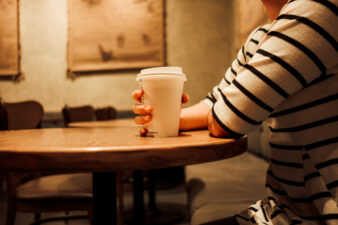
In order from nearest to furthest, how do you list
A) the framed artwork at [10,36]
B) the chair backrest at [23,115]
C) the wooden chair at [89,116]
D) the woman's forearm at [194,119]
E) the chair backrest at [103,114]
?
the woman's forearm at [194,119], the chair backrest at [23,115], the wooden chair at [89,116], the chair backrest at [103,114], the framed artwork at [10,36]

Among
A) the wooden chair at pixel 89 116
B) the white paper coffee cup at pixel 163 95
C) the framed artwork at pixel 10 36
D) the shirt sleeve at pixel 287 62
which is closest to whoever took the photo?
the shirt sleeve at pixel 287 62

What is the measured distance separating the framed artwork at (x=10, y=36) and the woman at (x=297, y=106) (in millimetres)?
4167

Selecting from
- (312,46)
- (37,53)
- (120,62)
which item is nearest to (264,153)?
(312,46)

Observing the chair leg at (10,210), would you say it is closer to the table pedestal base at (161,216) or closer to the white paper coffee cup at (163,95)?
the table pedestal base at (161,216)

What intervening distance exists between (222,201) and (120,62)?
308 centimetres

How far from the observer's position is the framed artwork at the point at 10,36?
4.05m

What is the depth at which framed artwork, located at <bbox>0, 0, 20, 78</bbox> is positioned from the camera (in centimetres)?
405

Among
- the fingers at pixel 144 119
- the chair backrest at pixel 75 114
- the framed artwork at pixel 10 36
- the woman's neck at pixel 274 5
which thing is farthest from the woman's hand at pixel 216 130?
the framed artwork at pixel 10 36

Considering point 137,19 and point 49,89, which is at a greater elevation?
point 137,19

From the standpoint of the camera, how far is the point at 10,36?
4.06 m

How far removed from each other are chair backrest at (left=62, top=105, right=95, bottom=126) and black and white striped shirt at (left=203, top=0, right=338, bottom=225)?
5.31 feet

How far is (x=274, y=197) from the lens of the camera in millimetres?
730

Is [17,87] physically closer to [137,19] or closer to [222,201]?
[137,19]

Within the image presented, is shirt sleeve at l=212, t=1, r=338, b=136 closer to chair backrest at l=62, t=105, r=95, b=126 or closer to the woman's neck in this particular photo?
the woman's neck
